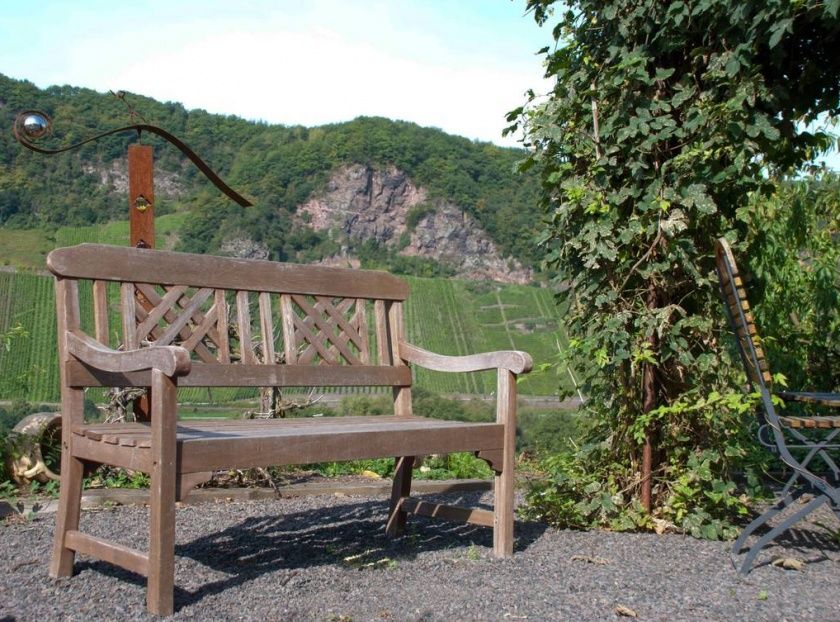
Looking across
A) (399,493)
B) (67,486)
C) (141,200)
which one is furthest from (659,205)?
(141,200)

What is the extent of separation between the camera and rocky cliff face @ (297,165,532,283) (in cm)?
5153

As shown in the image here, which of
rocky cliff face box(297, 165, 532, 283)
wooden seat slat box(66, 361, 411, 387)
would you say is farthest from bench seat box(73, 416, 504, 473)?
rocky cliff face box(297, 165, 532, 283)

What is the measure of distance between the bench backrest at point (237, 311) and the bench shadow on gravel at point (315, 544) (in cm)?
64

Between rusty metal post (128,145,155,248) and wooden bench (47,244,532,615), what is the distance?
1578mm

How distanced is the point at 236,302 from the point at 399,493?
1042 mm

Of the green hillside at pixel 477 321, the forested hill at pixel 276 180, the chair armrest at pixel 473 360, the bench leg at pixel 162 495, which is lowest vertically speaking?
the green hillside at pixel 477 321

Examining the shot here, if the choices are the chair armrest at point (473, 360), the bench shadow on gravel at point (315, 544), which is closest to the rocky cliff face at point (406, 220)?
the bench shadow on gravel at point (315, 544)

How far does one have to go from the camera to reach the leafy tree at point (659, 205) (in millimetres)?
3539

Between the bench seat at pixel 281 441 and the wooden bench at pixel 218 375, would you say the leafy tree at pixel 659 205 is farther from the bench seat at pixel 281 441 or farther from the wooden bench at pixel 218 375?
the bench seat at pixel 281 441

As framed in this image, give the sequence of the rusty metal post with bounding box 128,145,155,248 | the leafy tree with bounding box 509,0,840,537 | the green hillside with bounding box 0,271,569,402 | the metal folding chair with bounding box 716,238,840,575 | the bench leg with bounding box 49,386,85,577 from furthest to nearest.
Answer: the green hillside with bounding box 0,271,569,402, the rusty metal post with bounding box 128,145,155,248, the leafy tree with bounding box 509,0,840,537, the metal folding chair with bounding box 716,238,840,575, the bench leg with bounding box 49,386,85,577

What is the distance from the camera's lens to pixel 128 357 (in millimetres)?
2510

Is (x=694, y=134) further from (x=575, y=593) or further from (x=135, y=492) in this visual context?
(x=135, y=492)

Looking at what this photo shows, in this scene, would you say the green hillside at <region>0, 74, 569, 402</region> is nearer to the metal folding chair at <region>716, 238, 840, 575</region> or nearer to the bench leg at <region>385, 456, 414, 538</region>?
the bench leg at <region>385, 456, 414, 538</region>

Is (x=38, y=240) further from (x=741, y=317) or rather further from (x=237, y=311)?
(x=741, y=317)
